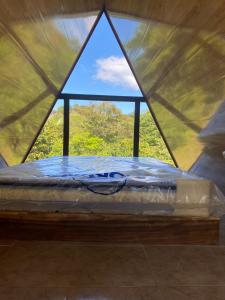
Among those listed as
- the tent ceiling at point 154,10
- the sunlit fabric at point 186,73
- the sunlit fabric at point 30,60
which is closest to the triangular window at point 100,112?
the sunlit fabric at point 30,60

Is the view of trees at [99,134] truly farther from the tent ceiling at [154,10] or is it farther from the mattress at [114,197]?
the mattress at [114,197]

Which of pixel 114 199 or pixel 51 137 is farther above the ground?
pixel 51 137

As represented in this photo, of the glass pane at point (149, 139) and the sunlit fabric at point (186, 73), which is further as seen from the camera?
the glass pane at point (149, 139)

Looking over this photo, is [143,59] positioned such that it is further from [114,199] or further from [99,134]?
[114,199]

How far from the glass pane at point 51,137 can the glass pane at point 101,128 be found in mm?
207

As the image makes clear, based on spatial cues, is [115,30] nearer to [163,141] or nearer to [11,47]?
[163,141]

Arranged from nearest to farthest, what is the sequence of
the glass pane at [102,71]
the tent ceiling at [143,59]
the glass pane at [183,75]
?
the tent ceiling at [143,59]
the glass pane at [183,75]
the glass pane at [102,71]

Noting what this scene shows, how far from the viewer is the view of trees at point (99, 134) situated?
15.9ft

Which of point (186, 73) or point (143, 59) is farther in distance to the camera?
point (143, 59)

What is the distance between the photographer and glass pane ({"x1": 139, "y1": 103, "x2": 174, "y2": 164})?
486cm

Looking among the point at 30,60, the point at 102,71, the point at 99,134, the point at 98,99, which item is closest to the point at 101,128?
the point at 99,134

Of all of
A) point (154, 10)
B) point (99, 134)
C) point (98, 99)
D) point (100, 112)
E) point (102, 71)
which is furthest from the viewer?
point (102, 71)

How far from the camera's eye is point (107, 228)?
48.3 inches

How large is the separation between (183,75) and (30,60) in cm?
155
